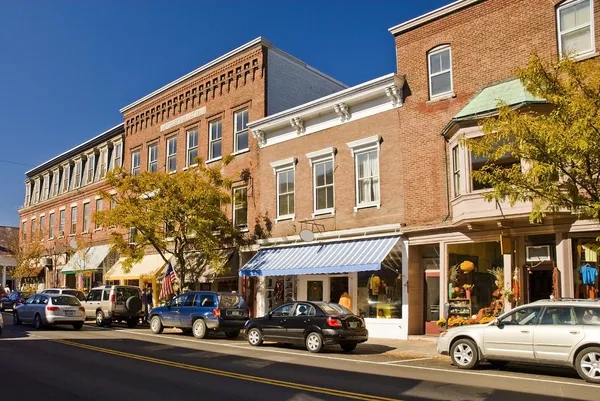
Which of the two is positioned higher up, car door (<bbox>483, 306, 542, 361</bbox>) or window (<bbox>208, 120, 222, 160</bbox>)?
window (<bbox>208, 120, 222, 160</bbox>)

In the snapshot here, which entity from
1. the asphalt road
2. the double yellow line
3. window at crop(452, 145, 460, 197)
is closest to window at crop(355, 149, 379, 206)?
window at crop(452, 145, 460, 197)

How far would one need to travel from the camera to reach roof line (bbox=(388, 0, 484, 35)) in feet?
61.6

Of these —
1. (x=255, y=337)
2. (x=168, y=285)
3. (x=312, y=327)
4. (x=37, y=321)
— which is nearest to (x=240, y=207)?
(x=168, y=285)

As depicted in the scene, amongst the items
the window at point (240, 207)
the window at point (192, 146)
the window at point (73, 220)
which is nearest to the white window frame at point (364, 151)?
the window at point (240, 207)

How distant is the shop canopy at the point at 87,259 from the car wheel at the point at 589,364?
29.2 meters

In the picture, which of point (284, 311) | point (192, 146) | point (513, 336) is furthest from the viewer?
point (192, 146)

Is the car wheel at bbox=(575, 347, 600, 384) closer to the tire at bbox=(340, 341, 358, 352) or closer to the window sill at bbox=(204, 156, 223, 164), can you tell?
the tire at bbox=(340, 341, 358, 352)

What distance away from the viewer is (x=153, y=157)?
33094mm

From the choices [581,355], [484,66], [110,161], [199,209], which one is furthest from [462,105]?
[110,161]

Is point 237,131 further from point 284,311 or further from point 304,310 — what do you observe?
point 304,310

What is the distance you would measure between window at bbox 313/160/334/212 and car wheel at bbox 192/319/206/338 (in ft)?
20.8

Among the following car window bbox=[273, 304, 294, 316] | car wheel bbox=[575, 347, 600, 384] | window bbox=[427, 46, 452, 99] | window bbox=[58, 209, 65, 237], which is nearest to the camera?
car wheel bbox=[575, 347, 600, 384]

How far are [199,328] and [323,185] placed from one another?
7.26 metres

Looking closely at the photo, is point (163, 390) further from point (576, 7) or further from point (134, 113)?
point (134, 113)
